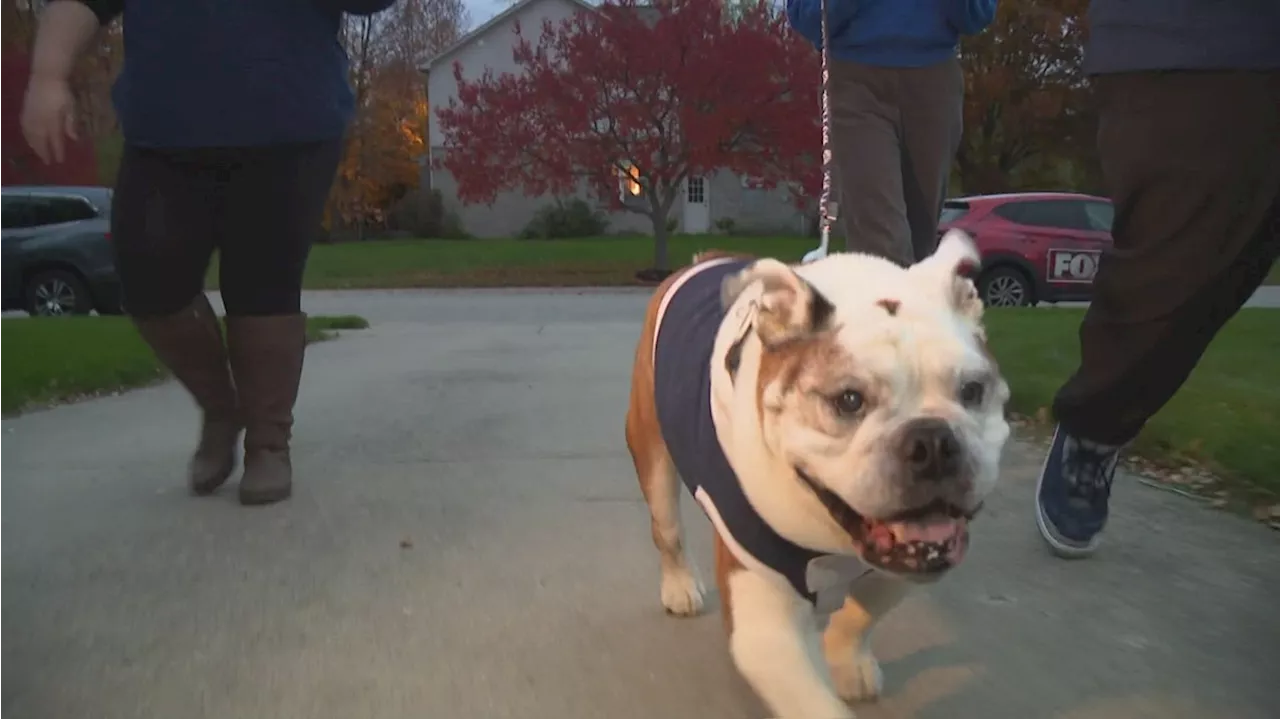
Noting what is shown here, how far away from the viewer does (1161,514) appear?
4.16m

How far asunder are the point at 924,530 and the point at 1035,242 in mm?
15480

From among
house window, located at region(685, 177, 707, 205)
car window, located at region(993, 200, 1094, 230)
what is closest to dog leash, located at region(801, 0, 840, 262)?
car window, located at region(993, 200, 1094, 230)

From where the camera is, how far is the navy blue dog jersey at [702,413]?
7.59ft

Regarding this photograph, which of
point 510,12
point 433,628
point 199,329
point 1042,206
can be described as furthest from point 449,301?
point 510,12

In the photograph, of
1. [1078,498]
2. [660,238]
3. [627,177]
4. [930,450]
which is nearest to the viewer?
[930,450]

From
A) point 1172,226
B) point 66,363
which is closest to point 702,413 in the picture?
point 1172,226

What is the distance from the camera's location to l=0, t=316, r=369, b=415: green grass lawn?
703 cm

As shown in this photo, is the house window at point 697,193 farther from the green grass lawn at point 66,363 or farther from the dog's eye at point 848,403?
the dog's eye at point 848,403

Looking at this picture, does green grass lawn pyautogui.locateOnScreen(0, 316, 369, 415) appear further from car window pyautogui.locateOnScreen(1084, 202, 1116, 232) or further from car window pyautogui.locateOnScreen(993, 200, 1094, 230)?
car window pyautogui.locateOnScreen(1084, 202, 1116, 232)

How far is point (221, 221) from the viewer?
13.9ft

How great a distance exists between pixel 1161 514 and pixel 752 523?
95.0 inches

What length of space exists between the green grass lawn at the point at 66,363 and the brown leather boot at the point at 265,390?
9.36 feet

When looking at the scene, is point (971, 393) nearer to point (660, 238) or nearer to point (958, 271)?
point (958, 271)

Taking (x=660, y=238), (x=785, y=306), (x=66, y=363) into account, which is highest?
(x=785, y=306)
